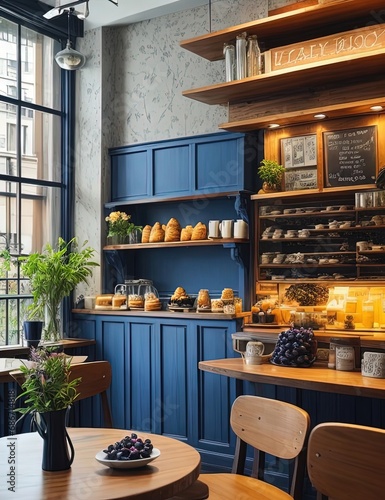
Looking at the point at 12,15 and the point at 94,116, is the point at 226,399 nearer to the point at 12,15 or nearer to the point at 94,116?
the point at 94,116

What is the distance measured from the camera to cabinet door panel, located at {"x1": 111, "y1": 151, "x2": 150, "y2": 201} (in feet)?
19.0

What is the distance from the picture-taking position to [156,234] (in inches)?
219

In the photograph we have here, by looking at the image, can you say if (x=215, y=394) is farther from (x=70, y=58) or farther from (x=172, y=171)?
(x=70, y=58)

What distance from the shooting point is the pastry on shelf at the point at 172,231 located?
5.46 meters

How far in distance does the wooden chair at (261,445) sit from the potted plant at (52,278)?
282 cm

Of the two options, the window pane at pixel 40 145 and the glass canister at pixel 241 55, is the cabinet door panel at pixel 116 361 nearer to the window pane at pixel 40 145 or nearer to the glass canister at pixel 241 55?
the window pane at pixel 40 145

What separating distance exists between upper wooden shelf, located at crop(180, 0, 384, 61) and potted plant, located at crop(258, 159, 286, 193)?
94 centimetres

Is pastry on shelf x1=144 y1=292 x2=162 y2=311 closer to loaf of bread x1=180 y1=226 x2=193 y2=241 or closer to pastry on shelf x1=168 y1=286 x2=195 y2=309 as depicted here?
pastry on shelf x1=168 y1=286 x2=195 y2=309

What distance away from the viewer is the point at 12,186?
5613mm

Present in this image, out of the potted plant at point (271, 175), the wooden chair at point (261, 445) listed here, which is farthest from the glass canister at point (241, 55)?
the wooden chair at point (261, 445)

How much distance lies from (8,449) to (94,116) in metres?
4.18

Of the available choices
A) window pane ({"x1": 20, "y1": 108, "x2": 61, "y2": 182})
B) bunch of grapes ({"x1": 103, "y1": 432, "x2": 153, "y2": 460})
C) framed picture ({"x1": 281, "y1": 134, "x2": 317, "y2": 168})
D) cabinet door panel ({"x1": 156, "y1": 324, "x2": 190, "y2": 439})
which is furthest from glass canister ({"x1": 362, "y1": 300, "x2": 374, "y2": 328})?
window pane ({"x1": 20, "y1": 108, "x2": 61, "y2": 182})

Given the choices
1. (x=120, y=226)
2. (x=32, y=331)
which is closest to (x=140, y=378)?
→ (x=32, y=331)

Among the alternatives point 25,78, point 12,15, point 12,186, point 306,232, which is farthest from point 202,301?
point 12,15
